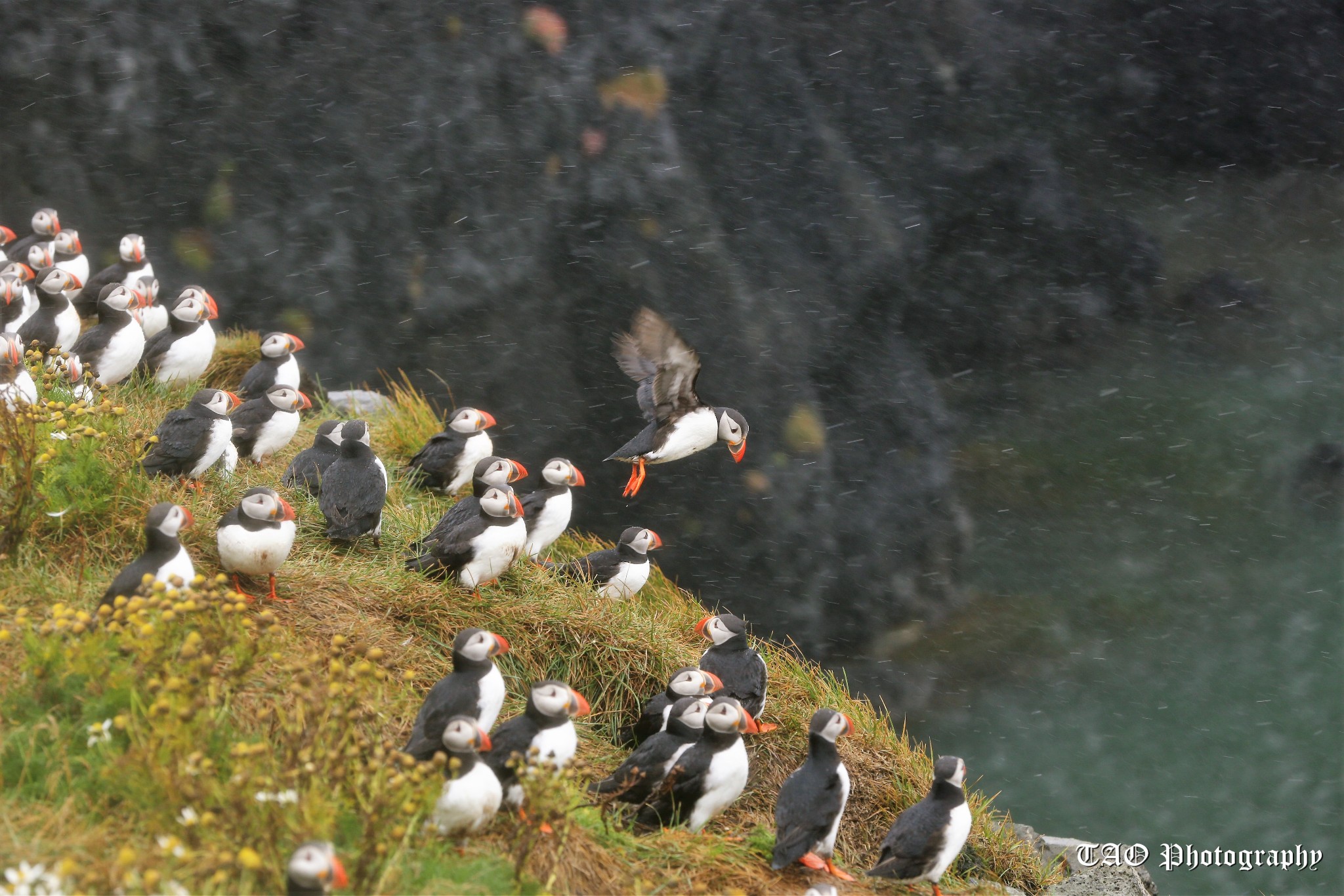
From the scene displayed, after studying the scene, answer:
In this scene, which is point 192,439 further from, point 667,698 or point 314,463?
point 667,698

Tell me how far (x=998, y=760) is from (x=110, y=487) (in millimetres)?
13854

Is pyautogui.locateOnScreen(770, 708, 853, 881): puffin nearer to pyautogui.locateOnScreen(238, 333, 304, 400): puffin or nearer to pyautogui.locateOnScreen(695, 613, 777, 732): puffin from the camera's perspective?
pyautogui.locateOnScreen(695, 613, 777, 732): puffin

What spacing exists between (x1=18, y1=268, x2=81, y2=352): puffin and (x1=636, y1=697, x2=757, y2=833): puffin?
15.4ft

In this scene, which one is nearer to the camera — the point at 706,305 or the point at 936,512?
the point at 706,305

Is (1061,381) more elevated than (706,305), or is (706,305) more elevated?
(706,305)

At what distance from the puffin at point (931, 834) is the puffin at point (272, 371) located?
4.34m

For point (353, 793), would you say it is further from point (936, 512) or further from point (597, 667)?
point (936, 512)

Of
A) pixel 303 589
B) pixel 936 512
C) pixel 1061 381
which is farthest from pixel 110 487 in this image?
pixel 1061 381

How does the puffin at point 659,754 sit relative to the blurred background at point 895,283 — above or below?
above

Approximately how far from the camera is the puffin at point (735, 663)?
18.0 feet

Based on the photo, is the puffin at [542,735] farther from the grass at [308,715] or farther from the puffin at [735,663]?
the puffin at [735,663]

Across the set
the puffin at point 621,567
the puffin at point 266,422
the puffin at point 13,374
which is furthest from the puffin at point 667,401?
the puffin at point 13,374

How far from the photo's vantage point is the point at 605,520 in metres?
14.3

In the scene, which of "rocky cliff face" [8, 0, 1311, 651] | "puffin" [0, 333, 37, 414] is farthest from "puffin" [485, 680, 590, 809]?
"rocky cliff face" [8, 0, 1311, 651]
